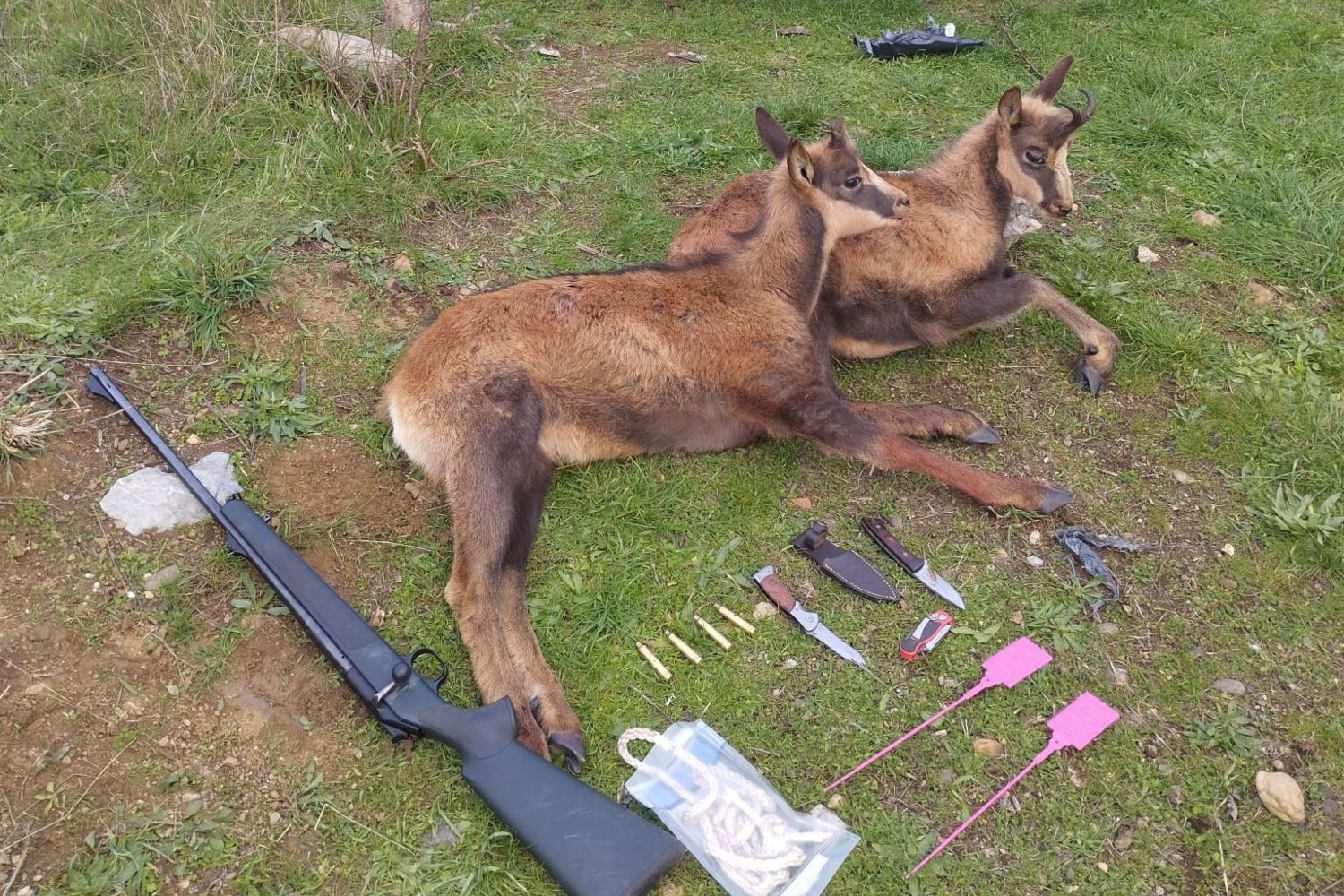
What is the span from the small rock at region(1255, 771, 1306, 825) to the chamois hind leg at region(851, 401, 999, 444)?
6.49 feet

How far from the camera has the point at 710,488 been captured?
4.49 meters

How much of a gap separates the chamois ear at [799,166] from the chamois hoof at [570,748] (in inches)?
123

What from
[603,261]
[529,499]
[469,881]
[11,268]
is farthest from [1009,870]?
[11,268]

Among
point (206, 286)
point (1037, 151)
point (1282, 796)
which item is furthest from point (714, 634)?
point (1037, 151)

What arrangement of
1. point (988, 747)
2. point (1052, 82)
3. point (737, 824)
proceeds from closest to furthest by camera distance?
point (737, 824) < point (988, 747) < point (1052, 82)

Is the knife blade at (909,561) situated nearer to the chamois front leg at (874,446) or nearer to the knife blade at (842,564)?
the knife blade at (842,564)

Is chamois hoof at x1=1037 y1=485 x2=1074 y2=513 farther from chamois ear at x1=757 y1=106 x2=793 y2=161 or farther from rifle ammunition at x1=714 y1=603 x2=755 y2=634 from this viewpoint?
chamois ear at x1=757 y1=106 x2=793 y2=161

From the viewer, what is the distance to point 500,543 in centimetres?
379

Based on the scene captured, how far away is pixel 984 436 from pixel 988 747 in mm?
1819

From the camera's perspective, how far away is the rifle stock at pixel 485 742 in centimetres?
284

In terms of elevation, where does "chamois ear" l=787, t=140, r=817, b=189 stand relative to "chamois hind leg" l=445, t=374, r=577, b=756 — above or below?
above

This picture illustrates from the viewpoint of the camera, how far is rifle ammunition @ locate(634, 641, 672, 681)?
368 centimetres

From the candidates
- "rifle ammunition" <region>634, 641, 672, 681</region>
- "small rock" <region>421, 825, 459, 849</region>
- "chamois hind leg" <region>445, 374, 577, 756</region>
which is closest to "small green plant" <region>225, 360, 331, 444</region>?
"chamois hind leg" <region>445, 374, 577, 756</region>

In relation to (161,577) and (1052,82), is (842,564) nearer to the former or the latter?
(161,577)
